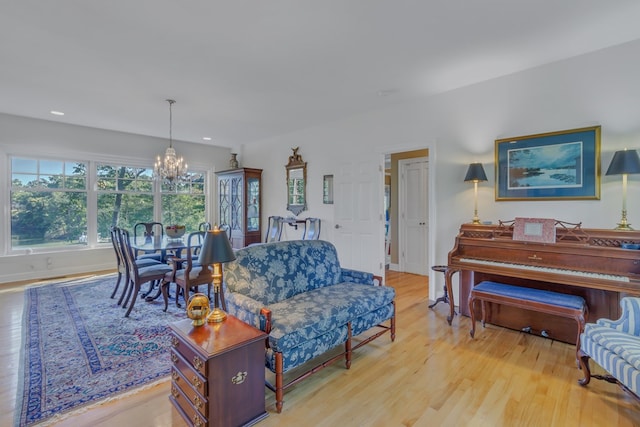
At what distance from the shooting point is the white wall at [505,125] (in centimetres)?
275

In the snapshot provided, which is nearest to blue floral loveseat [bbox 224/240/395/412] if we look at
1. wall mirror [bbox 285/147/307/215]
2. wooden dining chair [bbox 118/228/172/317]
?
wooden dining chair [bbox 118/228/172/317]

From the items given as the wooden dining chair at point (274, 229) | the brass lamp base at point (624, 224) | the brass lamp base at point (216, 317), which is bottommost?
the brass lamp base at point (216, 317)

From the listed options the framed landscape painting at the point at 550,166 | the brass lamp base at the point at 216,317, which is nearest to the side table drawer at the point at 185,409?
the brass lamp base at the point at 216,317

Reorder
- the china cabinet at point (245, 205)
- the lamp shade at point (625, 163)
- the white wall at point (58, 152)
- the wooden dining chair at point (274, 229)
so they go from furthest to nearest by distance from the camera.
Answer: the china cabinet at point (245, 205), the wooden dining chair at point (274, 229), the white wall at point (58, 152), the lamp shade at point (625, 163)

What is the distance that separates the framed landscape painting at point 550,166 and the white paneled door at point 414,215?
87.5 inches

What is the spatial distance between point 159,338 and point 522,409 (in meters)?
2.99

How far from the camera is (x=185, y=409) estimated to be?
5.93ft

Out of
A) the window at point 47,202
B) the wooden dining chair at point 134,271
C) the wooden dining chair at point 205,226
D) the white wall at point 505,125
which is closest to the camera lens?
the white wall at point 505,125

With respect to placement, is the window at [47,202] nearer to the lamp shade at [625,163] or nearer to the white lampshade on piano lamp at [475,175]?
the white lampshade on piano lamp at [475,175]

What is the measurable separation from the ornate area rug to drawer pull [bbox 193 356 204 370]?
2.77 feet

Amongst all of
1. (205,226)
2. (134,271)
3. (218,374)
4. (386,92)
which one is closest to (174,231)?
(134,271)

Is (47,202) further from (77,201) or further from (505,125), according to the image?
(505,125)

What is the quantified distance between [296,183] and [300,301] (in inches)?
142

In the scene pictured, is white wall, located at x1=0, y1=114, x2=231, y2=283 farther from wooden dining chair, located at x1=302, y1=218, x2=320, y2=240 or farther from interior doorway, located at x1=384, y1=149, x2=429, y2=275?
interior doorway, located at x1=384, y1=149, x2=429, y2=275
